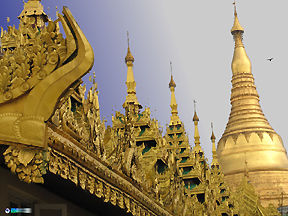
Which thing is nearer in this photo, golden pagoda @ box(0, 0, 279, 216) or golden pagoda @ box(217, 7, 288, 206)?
golden pagoda @ box(0, 0, 279, 216)

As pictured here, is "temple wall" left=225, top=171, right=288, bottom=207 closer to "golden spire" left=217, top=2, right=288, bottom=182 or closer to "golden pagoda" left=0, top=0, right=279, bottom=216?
"golden spire" left=217, top=2, right=288, bottom=182

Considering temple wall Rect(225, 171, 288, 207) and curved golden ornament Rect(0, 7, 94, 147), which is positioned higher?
temple wall Rect(225, 171, 288, 207)

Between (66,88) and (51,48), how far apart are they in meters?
0.36

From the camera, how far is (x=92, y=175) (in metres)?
7.97

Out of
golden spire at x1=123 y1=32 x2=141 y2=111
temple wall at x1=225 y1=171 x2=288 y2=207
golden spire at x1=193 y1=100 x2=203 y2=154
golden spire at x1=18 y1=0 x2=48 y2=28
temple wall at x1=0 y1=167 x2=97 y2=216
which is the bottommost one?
temple wall at x1=0 y1=167 x2=97 y2=216

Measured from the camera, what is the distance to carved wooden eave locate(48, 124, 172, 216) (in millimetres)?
6928

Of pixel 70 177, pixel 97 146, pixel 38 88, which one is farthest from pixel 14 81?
pixel 97 146

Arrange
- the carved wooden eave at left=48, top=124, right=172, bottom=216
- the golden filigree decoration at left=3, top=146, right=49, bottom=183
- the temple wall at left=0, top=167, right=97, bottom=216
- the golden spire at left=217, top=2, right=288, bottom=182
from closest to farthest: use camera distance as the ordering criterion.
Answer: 1. the golden filigree decoration at left=3, top=146, right=49, bottom=183
2. the carved wooden eave at left=48, top=124, right=172, bottom=216
3. the temple wall at left=0, top=167, right=97, bottom=216
4. the golden spire at left=217, top=2, right=288, bottom=182

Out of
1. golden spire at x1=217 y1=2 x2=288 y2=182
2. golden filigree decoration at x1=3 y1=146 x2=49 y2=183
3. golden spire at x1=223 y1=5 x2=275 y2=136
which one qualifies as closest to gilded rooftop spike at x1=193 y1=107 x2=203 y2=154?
golden spire at x1=217 y1=2 x2=288 y2=182

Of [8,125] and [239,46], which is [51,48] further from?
[239,46]

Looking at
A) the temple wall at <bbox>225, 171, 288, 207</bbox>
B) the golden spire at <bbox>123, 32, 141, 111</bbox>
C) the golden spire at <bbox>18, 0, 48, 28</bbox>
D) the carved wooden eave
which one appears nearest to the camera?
the carved wooden eave

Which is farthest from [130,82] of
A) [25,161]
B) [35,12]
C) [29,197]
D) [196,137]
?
[25,161]

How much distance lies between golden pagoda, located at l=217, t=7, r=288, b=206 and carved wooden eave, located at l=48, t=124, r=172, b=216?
47.0 meters

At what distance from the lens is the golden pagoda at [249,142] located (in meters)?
57.8
